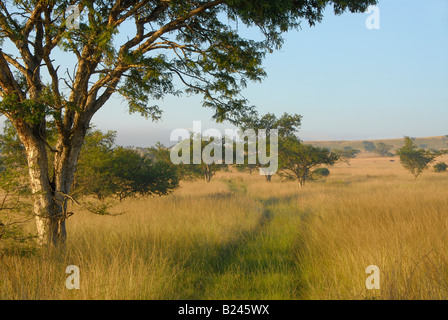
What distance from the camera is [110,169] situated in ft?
38.0

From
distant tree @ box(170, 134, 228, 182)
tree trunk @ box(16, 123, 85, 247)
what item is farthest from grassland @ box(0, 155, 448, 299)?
distant tree @ box(170, 134, 228, 182)

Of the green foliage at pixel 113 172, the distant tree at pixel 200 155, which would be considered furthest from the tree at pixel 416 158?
the green foliage at pixel 113 172

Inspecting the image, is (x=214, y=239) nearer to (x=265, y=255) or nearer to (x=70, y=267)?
(x=265, y=255)

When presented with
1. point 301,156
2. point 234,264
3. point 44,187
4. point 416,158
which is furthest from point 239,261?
point 416,158

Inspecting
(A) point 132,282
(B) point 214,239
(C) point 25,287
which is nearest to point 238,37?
(B) point 214,239

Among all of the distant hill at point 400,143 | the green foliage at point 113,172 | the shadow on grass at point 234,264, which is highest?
the distant hill at point 400,143

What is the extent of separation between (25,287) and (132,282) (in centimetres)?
145

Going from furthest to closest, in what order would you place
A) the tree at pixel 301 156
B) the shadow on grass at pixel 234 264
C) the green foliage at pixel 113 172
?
the tree at pixel 301 156, the green foliage at pixel 113 172, the shadow on grass at pixel 234 264

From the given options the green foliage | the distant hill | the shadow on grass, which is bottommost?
the shadow on grass

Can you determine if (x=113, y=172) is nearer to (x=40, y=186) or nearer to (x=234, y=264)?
(x=40, y=186)

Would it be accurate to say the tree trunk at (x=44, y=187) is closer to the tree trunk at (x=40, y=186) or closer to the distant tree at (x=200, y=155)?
the tree trunk at (x=40, y=186)

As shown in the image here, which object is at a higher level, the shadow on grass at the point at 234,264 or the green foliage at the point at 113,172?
the green foliage at the point at 113,172

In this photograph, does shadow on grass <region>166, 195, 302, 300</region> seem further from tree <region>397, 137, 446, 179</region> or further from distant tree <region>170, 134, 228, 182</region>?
tree <region>397, 137, 446, 179</region>
